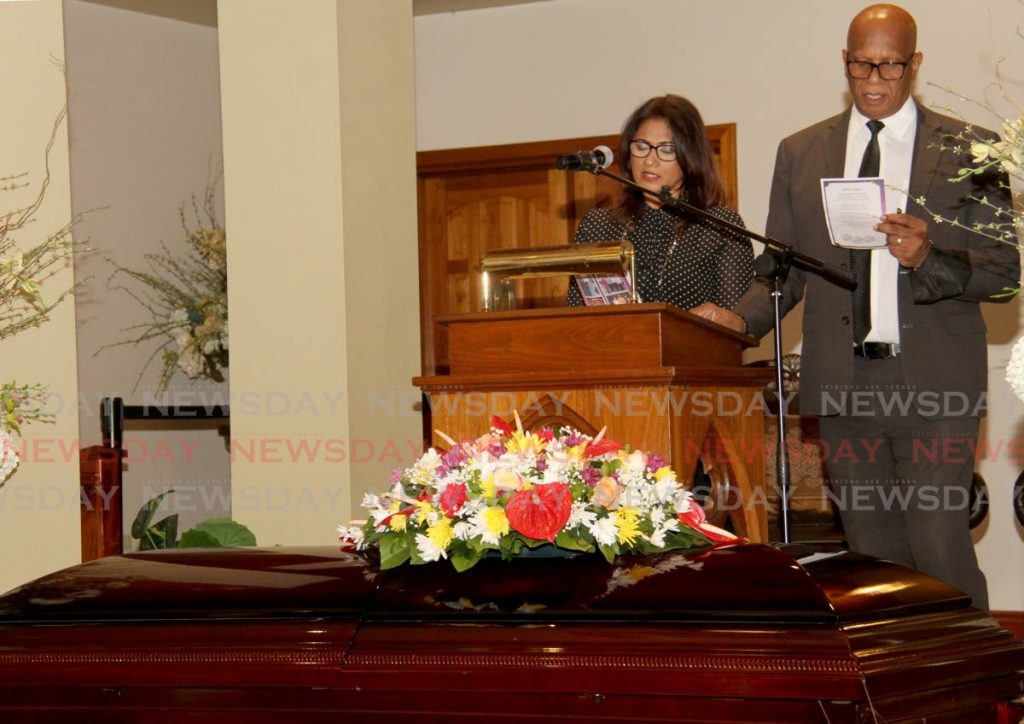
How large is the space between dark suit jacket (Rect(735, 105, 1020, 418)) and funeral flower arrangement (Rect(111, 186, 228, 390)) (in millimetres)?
3316

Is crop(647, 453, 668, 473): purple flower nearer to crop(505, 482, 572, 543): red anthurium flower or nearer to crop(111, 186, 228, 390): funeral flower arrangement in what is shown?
crop(505, 482, 572, 543): red anthurium flower

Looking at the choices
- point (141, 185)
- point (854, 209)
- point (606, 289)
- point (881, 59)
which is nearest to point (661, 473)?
point (606, 289)

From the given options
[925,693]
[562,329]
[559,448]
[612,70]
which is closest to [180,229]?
[612,70]

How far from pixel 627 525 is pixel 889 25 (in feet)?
6.38

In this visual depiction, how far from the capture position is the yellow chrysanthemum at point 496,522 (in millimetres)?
1389

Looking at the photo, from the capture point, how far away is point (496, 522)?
139cm

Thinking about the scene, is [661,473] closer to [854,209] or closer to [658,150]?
[854,209]

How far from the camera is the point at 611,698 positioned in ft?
4.00

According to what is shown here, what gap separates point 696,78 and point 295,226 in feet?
9.05

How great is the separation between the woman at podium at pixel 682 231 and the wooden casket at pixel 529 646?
5.42 ft

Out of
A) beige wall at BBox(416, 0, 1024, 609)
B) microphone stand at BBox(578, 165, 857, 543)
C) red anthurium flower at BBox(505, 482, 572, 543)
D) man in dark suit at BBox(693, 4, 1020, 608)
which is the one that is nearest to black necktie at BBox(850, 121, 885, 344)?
man in dark suit at BBox(693, 4, 1020, 608)

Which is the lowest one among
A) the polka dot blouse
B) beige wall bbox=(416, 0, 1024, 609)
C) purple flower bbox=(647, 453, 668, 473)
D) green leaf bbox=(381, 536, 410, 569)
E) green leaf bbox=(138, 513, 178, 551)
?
green leaf bbox=(138, 513, 178, 551)

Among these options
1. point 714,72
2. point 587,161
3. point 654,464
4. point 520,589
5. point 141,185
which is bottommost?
point 520,589

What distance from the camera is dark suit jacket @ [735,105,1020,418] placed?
2.86 m
